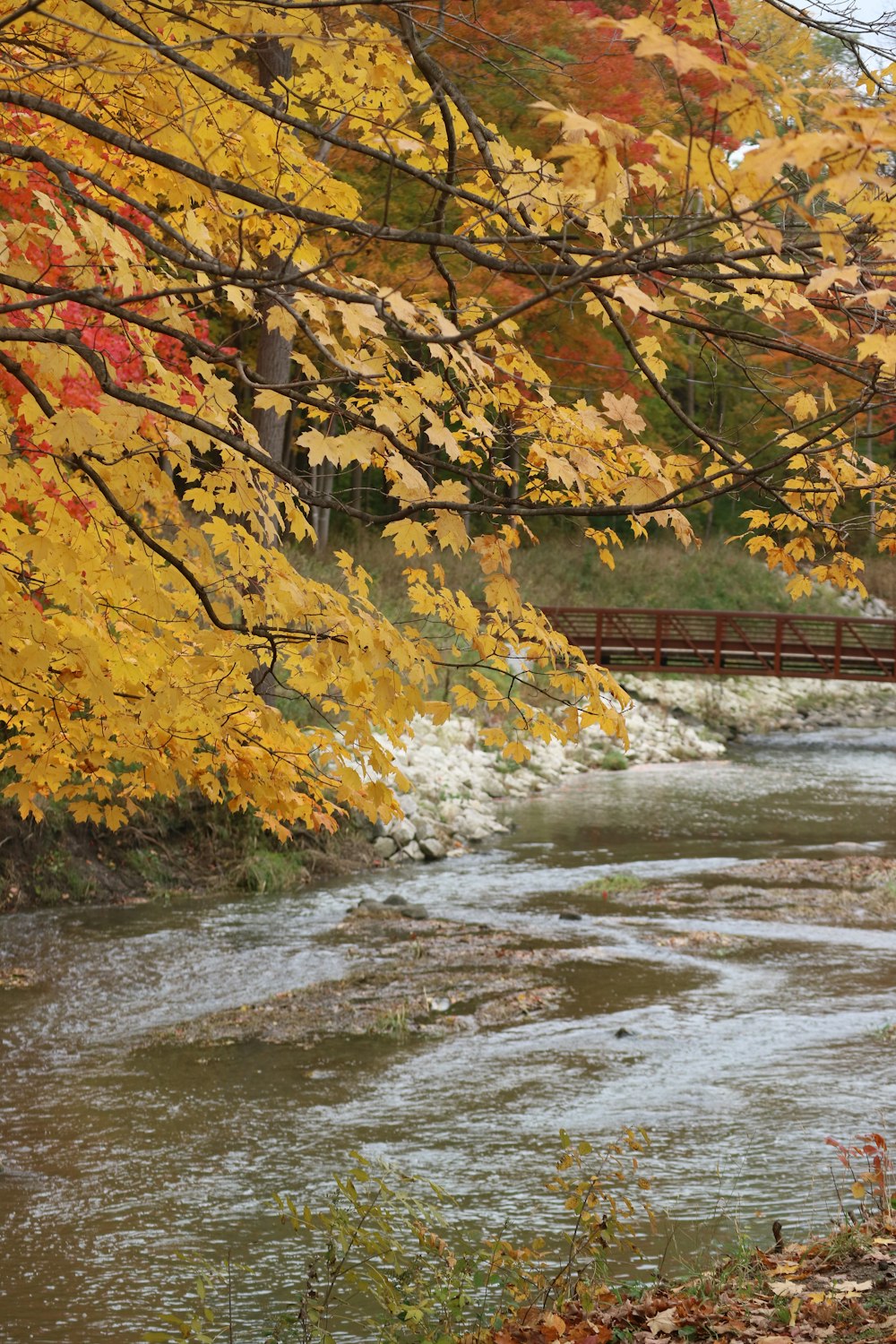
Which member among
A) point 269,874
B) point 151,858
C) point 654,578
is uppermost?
point 654,578

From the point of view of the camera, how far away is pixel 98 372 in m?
2.88

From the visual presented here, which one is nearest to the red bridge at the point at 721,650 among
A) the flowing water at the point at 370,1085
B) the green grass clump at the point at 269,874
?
the green grass clump at the point at 269,874

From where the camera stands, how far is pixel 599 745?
810 inches

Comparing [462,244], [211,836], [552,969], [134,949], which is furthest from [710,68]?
[211,836]

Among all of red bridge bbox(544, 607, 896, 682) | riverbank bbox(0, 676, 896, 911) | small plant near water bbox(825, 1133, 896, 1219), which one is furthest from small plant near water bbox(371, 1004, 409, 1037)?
red bridge bbox(544, 607, 896, 682)

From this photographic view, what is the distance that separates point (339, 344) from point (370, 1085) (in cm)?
406

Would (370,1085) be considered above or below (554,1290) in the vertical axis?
below

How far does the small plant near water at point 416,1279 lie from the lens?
151 inches

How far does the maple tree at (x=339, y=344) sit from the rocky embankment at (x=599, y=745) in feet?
13.2

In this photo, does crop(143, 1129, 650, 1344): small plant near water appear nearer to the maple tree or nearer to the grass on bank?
the maple tree

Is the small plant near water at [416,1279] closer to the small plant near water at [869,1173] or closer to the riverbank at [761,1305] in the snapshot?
the riverbank at [761,1305]

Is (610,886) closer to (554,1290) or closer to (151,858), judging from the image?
(151,858)

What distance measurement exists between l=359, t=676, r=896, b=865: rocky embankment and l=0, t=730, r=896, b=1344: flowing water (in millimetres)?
1789

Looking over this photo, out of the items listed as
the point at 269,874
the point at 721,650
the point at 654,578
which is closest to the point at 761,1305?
the point at 269,874
